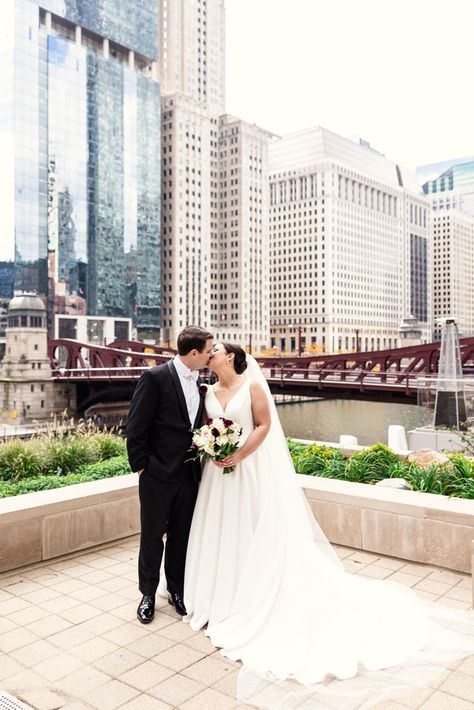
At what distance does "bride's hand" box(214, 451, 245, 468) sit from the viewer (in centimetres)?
504

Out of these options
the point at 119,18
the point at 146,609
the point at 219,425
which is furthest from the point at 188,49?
the point at 146,609

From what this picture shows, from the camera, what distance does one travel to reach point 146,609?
5.18 m

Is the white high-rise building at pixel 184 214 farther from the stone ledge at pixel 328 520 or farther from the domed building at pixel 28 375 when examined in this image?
the stone ledge at pixel 328 520

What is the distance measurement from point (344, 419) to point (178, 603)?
57.5 metres

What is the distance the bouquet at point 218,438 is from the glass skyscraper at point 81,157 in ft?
311

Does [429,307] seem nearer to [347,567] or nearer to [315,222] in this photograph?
[315,222]

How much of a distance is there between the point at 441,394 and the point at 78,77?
10410 centimetres

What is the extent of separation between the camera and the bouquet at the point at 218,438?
4.91 m

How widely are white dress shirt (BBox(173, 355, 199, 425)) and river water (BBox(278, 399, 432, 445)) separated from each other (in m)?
40.2

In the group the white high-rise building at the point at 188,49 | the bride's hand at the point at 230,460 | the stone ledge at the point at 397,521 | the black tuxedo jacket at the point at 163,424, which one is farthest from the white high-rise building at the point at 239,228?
the bride's hand at the point at 230,460

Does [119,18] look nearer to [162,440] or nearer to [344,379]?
[344,379]

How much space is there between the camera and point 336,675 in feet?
13.8

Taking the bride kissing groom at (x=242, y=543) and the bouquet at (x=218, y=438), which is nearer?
the bride kissing groom at (x=242, y=543)

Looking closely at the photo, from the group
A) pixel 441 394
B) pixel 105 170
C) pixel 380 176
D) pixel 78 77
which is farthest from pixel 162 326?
pixel 441 394
